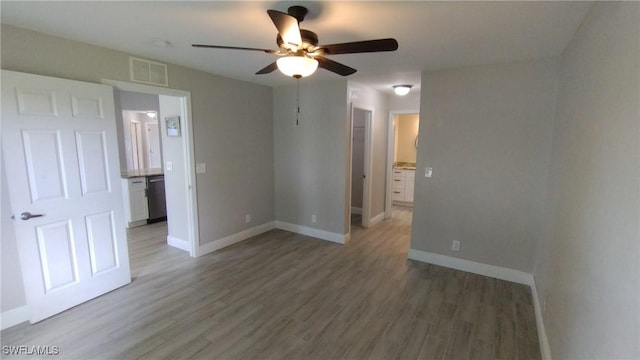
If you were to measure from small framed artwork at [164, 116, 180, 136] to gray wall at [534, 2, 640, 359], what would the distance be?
13.2ft

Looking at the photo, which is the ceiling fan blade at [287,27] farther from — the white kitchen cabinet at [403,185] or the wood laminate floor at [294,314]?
the white kitchen cabinet at [403,185]

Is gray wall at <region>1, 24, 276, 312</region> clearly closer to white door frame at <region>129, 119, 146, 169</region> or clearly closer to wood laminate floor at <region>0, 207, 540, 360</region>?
wood laminate floor at <region>0, 207, 540, 360</region>

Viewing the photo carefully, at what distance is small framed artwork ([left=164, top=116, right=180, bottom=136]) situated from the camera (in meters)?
3.78

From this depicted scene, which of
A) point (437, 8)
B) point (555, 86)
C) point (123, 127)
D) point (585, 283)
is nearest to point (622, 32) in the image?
point (437, 8)

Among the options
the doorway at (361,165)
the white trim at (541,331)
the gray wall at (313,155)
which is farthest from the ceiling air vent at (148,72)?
the white trim at (541,331)

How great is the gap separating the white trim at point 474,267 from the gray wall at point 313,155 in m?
1.20

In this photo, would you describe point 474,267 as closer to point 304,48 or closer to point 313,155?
point 313,155

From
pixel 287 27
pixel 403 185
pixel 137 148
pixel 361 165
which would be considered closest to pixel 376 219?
pixel 361 165

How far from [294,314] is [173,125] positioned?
9.37 feet

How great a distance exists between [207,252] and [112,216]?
1320mm

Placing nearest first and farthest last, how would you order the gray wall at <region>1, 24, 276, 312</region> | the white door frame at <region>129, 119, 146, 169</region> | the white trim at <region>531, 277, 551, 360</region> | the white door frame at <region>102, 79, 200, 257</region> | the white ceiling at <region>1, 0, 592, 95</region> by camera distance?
the white ceiling at <region>1, 0, 592, 95</region>
the white trim at <region>531, 277, 551, 360</region>
the gray wall at <region>1, 24, 276, 312</region>
the white door frame at <region>102, 79, 200, 257</region>
the white door frame at <region>129, 119, 146, 169</region>

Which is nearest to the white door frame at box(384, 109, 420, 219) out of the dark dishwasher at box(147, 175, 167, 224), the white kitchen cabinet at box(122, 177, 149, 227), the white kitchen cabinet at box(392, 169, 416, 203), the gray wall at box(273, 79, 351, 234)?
the white kitchen cabinet at box(392, 169, 416, 203)

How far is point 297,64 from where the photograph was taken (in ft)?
6.47

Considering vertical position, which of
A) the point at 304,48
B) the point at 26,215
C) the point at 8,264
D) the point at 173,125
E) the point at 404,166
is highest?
the point at 304,48
